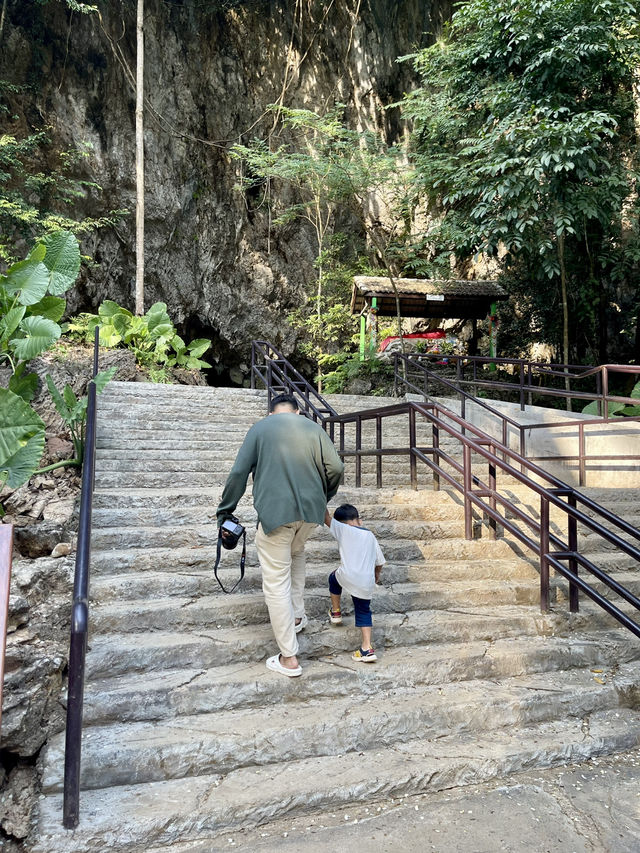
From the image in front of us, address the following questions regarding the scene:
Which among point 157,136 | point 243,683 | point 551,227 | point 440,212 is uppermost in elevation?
point 157,136

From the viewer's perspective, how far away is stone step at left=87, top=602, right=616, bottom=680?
2965 millimetres

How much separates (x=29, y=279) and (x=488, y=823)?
5.70 metres

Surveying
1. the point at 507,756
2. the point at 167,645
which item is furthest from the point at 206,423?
the point at 507,756

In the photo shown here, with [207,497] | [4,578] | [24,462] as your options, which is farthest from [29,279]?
[4,578]

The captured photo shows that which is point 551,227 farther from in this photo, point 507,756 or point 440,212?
point 507,756

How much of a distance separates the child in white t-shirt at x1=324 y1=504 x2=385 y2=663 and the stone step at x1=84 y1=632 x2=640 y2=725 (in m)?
0.15

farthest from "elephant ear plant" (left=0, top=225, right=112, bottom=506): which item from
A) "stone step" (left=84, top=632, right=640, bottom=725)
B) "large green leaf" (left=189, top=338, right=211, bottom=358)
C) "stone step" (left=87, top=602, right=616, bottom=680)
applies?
"large green leaf" (left=189, top=338, right=211, bottom=358)

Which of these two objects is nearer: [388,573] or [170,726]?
[170,726]

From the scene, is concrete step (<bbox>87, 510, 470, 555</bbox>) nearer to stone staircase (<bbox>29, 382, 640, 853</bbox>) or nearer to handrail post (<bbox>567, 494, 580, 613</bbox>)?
stone staircase (<bbox>29, 382, 640, 853</bbox>)

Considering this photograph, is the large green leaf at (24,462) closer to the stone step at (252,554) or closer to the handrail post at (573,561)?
the stone step at (252,554)

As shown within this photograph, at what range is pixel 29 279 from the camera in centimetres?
568

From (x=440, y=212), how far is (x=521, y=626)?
16.4 meters

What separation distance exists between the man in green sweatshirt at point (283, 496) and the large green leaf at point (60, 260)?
429 centimetres

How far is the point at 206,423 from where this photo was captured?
7.18 m
